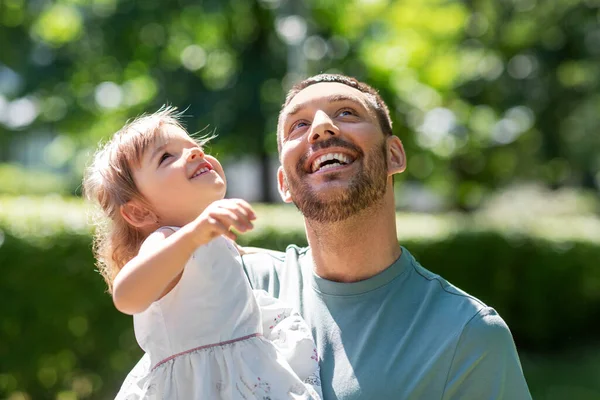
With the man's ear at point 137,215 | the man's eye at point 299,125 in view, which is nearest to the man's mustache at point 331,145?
the man's eye at point 299,125

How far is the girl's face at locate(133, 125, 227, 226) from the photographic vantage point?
2.17 metres

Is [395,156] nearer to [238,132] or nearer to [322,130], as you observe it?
[322,130]

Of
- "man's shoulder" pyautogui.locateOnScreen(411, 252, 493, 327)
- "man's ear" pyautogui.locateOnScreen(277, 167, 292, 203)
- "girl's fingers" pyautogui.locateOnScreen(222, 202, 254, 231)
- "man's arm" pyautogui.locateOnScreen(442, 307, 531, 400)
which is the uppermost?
"girl's fingers" pyautogui.locateOnScreen(222, 202, 254, 231)

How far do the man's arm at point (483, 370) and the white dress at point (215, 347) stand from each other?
404 millimetres

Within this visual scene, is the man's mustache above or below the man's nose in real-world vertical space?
below

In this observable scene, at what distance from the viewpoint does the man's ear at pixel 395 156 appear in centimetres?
252

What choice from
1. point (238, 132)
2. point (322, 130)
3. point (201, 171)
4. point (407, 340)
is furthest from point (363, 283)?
point (238, 132)

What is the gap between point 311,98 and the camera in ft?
8.16

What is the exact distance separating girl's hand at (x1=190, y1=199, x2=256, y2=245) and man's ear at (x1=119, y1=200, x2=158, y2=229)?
42 cm

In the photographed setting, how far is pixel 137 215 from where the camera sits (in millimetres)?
2244

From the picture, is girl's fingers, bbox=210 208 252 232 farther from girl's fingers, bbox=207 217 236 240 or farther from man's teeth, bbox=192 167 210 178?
man's teeth, bbox=192 167 210 178

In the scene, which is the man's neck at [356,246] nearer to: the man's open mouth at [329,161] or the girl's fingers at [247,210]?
the man's open mouth at [329,161]

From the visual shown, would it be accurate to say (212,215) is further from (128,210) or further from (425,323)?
(425,323)

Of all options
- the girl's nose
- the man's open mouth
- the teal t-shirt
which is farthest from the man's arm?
the girl's nose
